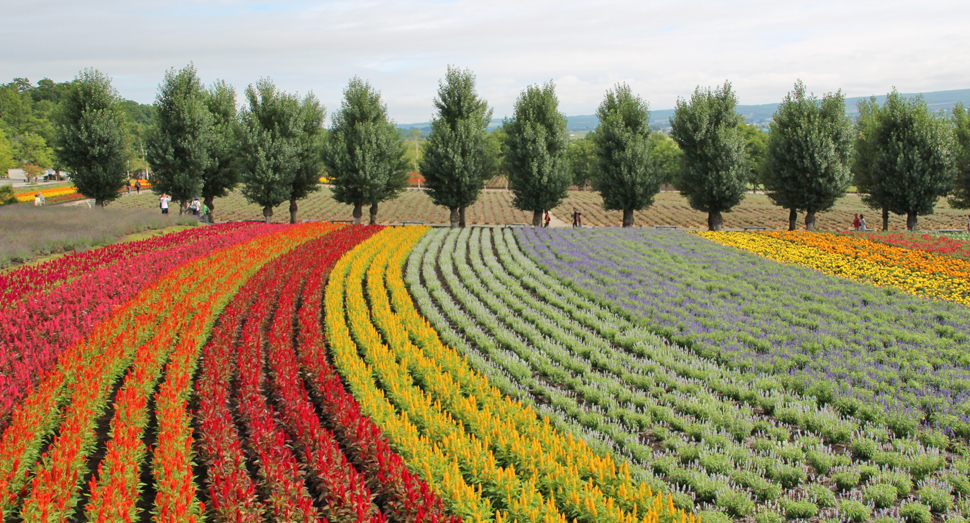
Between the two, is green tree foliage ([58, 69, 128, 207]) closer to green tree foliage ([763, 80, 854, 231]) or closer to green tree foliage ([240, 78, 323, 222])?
green tree foliage ([240, 78, 323, 222])

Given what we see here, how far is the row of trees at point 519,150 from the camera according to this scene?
34.6 meters

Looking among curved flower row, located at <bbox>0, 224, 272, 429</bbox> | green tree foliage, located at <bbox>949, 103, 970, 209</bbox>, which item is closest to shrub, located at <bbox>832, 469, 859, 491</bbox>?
curved flower row, located at <bbox>0, 224, 272, 429</bbox>

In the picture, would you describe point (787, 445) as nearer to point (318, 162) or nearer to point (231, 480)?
point (231, 480)

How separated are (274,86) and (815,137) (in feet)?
120

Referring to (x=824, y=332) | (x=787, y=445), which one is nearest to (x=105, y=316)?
(x=787, y=445)

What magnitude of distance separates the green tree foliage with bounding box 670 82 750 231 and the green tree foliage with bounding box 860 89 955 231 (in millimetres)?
8315

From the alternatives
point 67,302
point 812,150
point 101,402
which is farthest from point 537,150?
point 101,402

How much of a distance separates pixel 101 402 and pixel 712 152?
36282 millimetres

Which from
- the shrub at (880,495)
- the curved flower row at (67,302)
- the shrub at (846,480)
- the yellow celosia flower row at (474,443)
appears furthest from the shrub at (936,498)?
the curved flower row at (67,302)

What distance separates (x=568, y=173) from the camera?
40.0 m

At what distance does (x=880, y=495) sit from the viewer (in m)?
6.44

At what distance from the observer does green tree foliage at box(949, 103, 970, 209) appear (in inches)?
1384

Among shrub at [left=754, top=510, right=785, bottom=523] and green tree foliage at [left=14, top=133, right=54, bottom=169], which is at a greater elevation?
green tree foliage at [left=14, top=133, right=54, bottom=169]

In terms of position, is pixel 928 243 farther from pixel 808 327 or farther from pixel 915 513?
pixel 915 513
